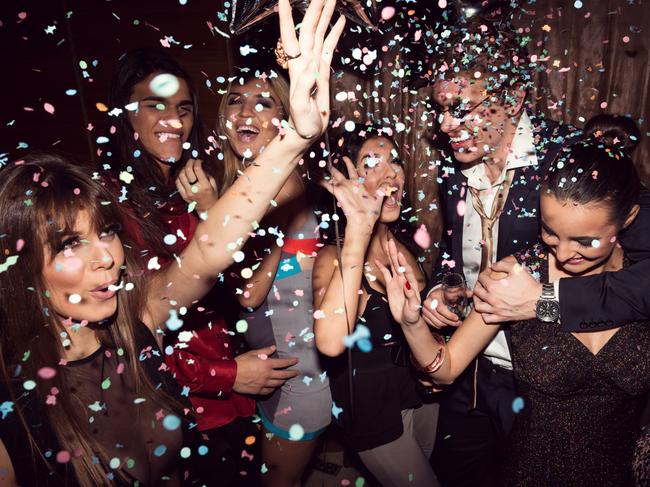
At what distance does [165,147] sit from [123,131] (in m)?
0.21

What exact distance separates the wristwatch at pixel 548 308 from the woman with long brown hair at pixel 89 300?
93cm

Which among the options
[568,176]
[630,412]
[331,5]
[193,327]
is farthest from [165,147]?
[630,412]

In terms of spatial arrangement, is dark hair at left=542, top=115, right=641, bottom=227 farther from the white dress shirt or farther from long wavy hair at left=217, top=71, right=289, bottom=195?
long wavy hair at left=217, top=71, right=289, bottom=195

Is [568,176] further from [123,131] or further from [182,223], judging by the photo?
[123,131]

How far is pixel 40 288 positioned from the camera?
1.33 metres

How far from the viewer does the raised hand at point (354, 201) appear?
1.69 metres

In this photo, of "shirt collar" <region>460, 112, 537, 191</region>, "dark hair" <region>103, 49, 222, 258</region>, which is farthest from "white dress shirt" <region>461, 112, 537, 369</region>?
"dark hair" <region>103, 49, 222, 258</region>

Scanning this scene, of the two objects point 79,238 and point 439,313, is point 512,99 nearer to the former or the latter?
point 439,313

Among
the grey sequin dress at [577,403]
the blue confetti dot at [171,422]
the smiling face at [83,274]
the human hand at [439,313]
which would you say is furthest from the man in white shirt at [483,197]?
the smiling face at [83,274]

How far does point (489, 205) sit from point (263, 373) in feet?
3.93

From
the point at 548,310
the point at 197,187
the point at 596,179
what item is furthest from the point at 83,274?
the point at 596,179

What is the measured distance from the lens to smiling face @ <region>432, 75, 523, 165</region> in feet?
6.43

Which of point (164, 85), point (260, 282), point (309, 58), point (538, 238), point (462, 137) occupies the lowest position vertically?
point (260, 282)

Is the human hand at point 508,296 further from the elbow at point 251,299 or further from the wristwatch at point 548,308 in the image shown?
the elbow at point 251,299
